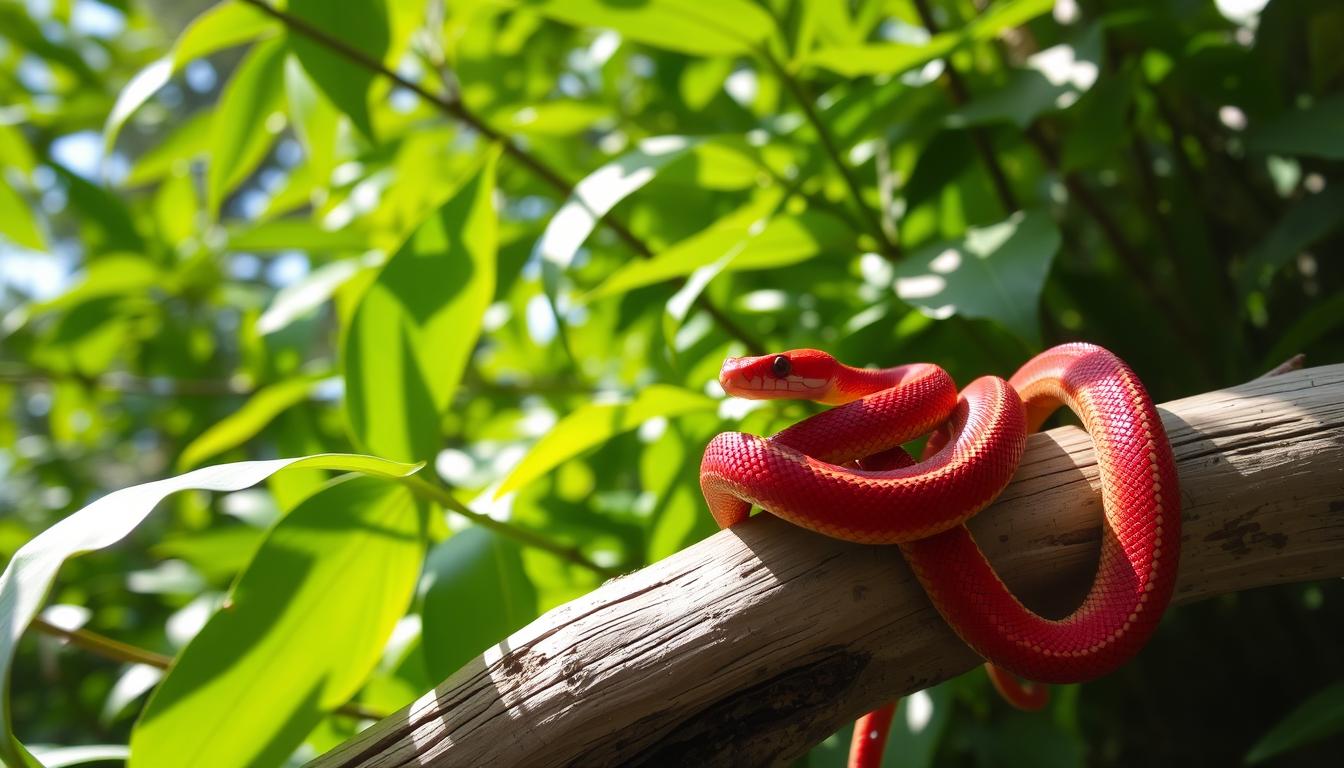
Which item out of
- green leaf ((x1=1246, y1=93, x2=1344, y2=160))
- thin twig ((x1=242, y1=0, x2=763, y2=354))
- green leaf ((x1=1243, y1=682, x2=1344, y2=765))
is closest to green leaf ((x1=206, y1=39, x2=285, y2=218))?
thin twig ((x1=242, y1=0, x2=763, y2=354))

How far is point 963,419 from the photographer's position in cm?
133

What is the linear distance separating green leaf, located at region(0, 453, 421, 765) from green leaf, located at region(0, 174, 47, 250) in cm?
181

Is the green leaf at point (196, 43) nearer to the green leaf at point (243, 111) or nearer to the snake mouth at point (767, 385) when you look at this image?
the green leaf at point (243, 111)

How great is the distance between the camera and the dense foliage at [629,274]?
1406 mm

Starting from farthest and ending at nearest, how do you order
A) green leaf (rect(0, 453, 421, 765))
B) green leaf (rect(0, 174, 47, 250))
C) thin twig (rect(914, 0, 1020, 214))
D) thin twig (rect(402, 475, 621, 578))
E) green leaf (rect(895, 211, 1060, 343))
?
green leaf (rect(0, 174, 47, 250)) → thin twig (rect(914, 0, 1020, 214)) → green leaf (rect(895, 211, 1060, 343)) → thin twig (rect(402, 475, 621, 578)) → green leaf (rect(0, 453, 421, 765))

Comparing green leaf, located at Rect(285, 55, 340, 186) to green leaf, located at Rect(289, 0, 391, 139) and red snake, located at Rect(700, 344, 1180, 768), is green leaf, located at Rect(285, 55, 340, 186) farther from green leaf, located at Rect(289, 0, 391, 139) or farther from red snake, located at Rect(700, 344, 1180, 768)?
red snake, located at Rect(700, 344, 1180, 768)

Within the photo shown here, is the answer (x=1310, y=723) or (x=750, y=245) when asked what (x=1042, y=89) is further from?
(x=1310, y=723)

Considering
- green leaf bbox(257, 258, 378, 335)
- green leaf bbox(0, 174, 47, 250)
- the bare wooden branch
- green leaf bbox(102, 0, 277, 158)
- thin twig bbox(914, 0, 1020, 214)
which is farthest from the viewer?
green leaf bbox(0, 174, 47, 250)

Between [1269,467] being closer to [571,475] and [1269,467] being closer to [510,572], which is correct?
[510,572]

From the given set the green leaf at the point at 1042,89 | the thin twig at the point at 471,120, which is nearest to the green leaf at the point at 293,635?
the thin twig at the point at 471,120

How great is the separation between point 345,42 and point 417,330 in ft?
2.32

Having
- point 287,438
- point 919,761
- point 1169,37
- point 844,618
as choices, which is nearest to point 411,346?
point 844,618

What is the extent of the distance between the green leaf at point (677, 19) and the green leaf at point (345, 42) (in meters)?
0.32

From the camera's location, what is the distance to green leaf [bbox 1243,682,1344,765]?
139 cm
